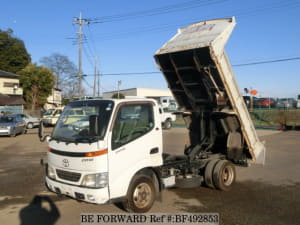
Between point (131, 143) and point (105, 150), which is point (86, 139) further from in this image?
point (131, 143)

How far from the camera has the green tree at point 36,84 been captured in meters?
41.1

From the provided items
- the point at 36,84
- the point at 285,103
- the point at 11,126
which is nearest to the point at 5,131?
the point at 11,126

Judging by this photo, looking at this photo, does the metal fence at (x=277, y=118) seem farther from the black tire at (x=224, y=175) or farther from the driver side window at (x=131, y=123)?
the driver side window at (x=131, y=123)

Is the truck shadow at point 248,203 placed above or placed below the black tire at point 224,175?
below

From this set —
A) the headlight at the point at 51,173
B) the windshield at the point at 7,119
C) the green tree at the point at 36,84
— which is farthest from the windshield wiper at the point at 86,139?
the green tree at the point at 36,84

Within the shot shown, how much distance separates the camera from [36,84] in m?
41.9

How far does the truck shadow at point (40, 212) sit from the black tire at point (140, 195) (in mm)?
1376

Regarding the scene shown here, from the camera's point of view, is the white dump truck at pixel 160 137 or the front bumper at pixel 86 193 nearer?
the front bumper at pixel 86 193

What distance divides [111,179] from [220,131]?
3871 mm

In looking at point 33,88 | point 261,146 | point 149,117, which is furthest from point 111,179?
point 33,88

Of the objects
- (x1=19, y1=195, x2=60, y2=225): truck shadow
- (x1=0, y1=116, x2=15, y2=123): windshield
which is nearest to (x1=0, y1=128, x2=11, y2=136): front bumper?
(x1=0, y1=116, x2=15, y2=123): windshield

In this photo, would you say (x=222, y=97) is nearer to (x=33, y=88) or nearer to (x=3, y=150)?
(x=3, y=150)

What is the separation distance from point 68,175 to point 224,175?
378 cm

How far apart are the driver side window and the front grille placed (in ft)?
2.48
